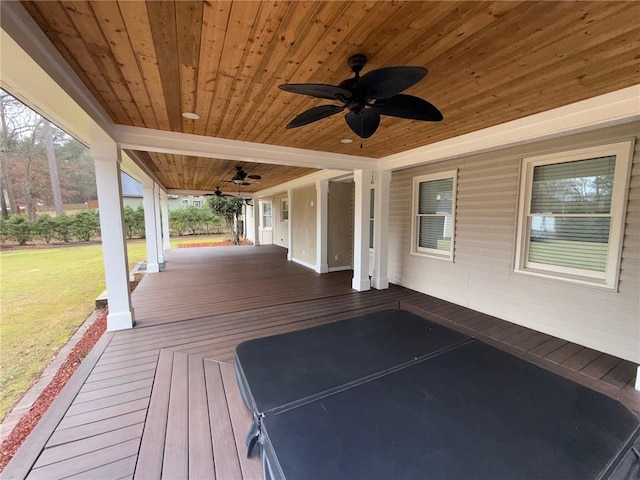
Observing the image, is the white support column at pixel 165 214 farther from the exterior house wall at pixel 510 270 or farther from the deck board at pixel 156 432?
the deck board at pixel 156 432

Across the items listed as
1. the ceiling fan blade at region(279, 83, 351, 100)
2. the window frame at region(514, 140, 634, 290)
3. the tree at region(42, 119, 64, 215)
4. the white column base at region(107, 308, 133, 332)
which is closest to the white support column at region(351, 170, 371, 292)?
the window frame at region(514, 140, 634, 290)

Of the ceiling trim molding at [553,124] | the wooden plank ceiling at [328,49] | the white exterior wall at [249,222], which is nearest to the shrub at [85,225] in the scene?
the white exterior wall at [249,222]

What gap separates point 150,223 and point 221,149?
13.1ft

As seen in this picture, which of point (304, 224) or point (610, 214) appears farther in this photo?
point (304, 224)

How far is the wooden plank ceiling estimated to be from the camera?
148 centimetres

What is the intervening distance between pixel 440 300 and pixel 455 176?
2.14 metres

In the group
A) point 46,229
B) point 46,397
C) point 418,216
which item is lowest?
point 46,397

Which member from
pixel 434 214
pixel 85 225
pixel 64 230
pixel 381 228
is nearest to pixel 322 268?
pixel 381 228

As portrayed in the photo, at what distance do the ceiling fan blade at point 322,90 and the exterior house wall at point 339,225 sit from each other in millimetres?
5156

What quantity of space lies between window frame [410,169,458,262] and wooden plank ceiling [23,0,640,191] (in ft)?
5.42

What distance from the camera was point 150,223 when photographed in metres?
6.59

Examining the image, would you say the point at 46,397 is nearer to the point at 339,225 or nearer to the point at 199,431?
the point at 199,431

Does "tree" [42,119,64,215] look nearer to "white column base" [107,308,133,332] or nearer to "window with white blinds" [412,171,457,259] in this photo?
"white column base" [107,308,133,332]

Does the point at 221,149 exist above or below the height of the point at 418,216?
above
